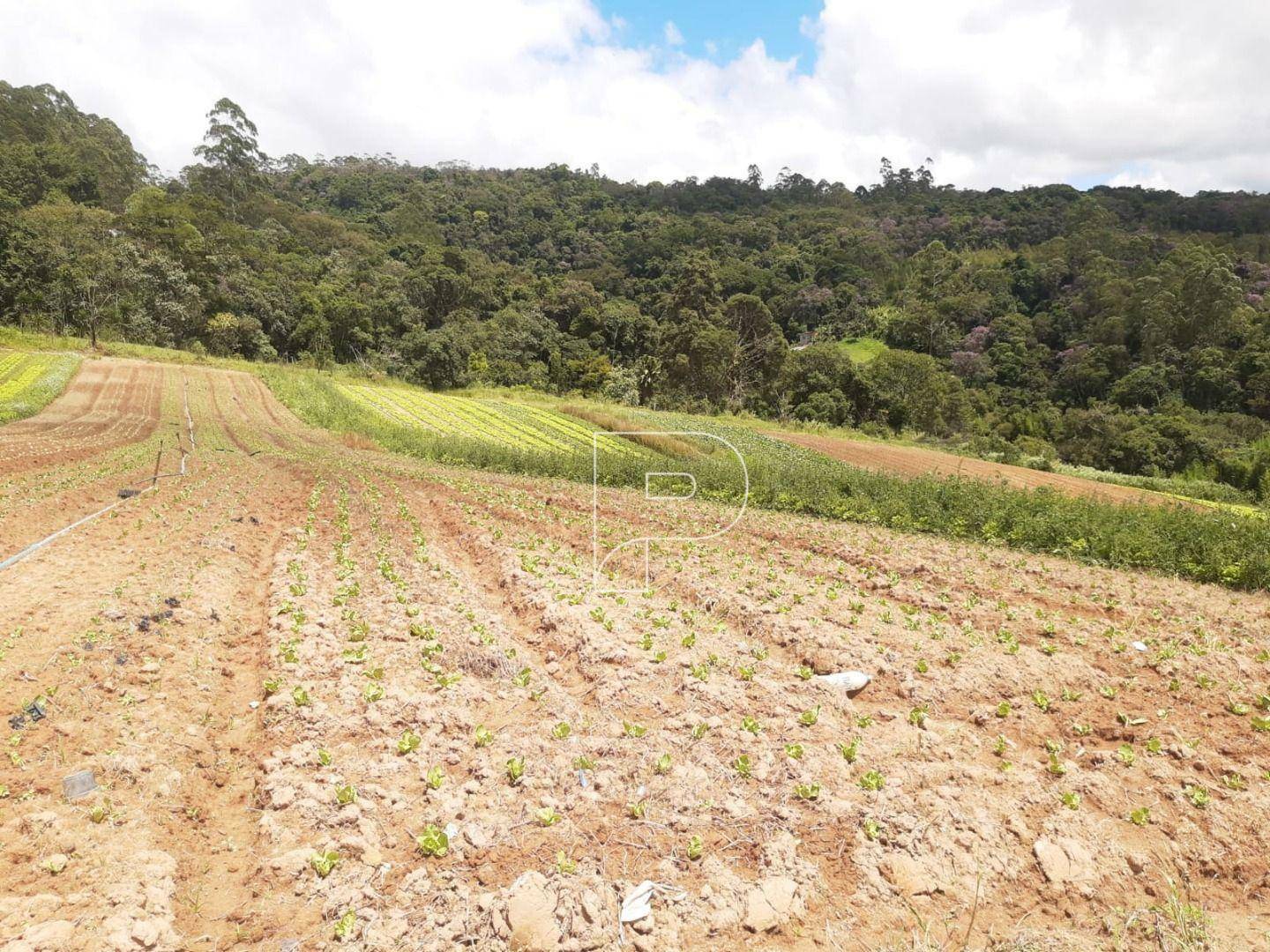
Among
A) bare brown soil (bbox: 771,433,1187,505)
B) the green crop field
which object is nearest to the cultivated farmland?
bare brown soil (bbox: 771,433,1187,505)

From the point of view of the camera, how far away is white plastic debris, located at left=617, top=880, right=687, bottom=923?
12.9 ft

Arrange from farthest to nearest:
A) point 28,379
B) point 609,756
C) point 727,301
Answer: point 727,301 < point 28,379 < point 609,756

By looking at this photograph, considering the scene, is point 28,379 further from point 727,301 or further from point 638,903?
point 727,301

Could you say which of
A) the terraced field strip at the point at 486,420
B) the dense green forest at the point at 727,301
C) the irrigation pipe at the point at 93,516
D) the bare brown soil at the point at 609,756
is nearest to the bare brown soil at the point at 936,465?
the dense green forest at the point at 727,301

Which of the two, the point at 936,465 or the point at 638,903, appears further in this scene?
the point at 936,465

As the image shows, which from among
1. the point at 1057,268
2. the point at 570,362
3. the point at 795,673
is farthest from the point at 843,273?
the point at 795,673

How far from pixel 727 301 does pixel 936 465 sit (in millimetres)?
33146

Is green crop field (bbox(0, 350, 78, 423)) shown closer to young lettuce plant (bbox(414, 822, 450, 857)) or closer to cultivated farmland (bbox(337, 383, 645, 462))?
cultivated farmland (bbox(337, 383, 645, 462))

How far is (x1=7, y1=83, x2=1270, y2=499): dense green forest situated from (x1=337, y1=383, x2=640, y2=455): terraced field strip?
393 inches

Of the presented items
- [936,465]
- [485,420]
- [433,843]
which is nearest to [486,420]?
[485,420]

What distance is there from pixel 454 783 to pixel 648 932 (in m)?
1.96

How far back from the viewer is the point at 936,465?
3284cm

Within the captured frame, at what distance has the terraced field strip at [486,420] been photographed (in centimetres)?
3197

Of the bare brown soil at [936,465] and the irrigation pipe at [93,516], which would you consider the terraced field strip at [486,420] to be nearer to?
the bare brown soil at [936,465]
